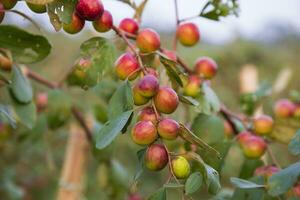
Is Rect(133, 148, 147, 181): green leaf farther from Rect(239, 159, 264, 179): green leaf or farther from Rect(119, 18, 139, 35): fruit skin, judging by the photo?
Rect(239, 159, 264, 179): green leaf

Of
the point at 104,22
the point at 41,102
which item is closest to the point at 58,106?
the point at 41,102

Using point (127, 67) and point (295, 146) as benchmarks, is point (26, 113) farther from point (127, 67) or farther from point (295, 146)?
point (295, 146)

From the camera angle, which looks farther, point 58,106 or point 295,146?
point 58,106

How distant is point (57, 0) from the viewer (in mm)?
516

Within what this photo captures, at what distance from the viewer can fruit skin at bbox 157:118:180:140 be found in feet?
1.56

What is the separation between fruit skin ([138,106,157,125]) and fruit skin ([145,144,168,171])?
3 centimetres

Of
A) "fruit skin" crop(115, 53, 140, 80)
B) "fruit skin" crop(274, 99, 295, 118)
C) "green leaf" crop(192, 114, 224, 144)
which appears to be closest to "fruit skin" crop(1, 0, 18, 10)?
"fruit skin" crop(115, 53, 140, 80)

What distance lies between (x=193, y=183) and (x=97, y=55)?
0.22 m

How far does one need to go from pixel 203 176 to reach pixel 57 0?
0.24m

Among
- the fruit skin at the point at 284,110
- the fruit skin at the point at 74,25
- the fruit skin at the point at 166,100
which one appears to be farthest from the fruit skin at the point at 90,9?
the fruit skin at the point at 284,110

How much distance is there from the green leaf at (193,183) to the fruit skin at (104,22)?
0.21 m

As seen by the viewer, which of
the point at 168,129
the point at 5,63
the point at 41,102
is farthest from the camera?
the point at 41,102

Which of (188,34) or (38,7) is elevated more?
(38,7)

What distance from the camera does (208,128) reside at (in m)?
0.77
